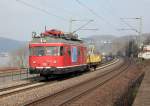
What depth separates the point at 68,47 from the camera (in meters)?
29.1

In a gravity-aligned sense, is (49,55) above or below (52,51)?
below

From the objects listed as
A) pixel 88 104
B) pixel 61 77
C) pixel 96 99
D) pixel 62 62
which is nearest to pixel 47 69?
pixel 62 62

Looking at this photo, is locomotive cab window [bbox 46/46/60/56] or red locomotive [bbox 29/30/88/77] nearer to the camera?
red locomotive [bbox 29/30/88/77]

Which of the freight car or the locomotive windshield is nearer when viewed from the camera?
the freight car

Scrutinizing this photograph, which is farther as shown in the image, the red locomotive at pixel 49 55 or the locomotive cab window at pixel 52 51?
the locomotive cab window at pixel 52 51

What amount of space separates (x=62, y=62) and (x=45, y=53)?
1.35 m

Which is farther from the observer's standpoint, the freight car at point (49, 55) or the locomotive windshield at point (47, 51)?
the locomotive windshield at point (47, 51)

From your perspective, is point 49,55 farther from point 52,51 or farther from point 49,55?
point 52,51

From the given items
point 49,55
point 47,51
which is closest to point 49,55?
point 49,55

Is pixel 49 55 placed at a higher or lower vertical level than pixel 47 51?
lower

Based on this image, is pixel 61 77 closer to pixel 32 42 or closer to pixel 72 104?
pixel 32 42

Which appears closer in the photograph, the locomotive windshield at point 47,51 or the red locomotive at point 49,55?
the red locomotive at point 49,55

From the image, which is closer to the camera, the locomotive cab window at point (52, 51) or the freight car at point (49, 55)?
the freight car at point (49, 55)

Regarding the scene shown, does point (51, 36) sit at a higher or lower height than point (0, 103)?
higher
